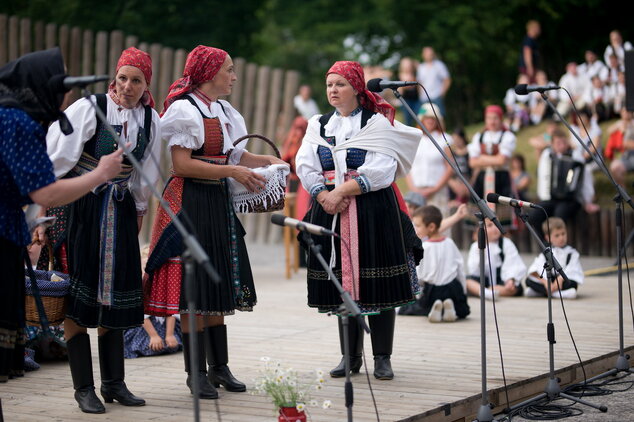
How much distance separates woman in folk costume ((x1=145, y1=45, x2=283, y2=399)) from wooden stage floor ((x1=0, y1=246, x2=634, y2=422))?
427 mm

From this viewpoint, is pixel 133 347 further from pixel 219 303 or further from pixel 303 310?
pixel 303 310

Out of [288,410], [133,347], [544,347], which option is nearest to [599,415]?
[544,347]

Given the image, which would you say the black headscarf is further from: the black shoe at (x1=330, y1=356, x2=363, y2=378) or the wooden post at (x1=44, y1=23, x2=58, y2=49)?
the wooden post at (x1=44, y1=23, x2=58, y2=49)

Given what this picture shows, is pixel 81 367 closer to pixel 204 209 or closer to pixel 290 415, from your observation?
pixel 204 209

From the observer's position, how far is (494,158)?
11.5 m

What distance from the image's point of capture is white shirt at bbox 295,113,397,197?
575 centimetres

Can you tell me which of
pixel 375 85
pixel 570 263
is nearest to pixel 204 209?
pixel 375 85

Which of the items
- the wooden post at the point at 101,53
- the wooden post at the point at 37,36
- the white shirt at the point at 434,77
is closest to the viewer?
the wooden post at the point at 37,36

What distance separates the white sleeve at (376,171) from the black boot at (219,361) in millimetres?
1114

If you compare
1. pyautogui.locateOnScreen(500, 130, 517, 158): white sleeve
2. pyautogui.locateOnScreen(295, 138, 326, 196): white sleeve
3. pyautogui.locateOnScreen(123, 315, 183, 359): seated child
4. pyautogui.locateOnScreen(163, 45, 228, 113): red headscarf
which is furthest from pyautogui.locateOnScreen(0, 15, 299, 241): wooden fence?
pyautogui.locateOnScreen(163, 45, 228, 113): red headscarf

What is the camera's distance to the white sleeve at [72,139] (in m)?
4.92

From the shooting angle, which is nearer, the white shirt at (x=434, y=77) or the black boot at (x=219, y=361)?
the black boot at (x=219, y=361)

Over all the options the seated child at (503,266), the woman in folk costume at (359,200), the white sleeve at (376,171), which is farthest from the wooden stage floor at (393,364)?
the white sleeve at (376,171)

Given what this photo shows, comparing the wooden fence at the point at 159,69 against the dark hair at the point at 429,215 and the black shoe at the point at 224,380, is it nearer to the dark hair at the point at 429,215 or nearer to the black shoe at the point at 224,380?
the dark hair at the point at 429,215
